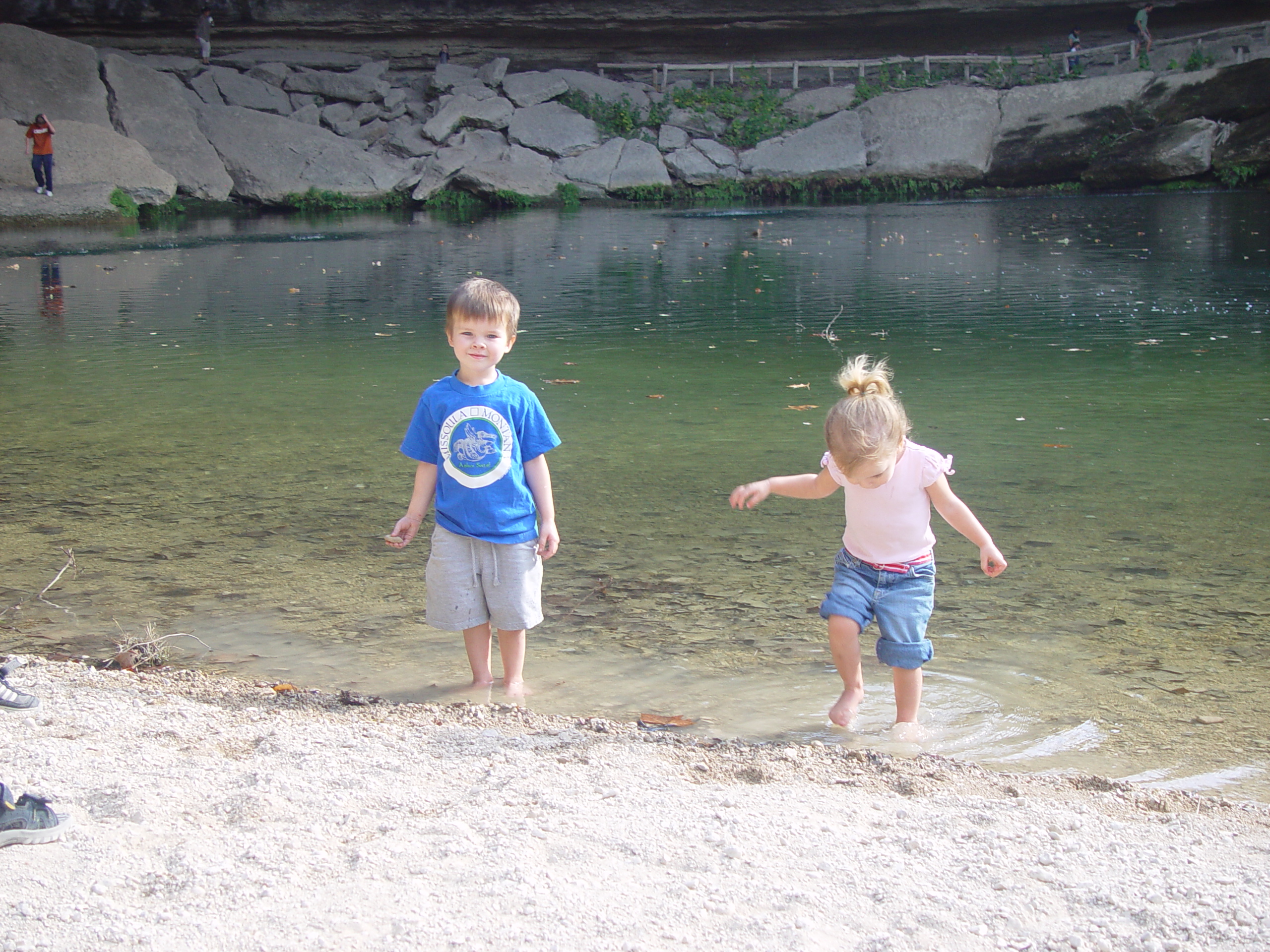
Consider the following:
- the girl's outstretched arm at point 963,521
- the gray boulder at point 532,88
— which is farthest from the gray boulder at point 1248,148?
the girl's outstretched arm at point 963,521

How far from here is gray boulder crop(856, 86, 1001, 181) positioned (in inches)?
1134

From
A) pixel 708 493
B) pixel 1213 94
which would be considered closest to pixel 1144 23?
pixel 1213 94

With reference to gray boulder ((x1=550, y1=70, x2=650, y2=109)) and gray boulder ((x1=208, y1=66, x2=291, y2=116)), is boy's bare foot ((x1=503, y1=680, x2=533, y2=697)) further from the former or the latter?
gray boulder ((x1=550, y1=70, x2=650, y2=109))

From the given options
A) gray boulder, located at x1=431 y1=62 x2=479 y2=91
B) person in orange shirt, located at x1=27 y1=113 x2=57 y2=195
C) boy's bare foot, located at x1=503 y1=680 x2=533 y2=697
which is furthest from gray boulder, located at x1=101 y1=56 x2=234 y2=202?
boy's bare foot, located at x1=503 y1=680 x2=533 y2=697

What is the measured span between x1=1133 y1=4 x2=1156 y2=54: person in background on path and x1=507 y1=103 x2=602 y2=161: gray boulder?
50.6 ft

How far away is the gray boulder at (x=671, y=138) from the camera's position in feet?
101

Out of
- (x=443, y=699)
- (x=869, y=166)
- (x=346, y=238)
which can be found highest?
(x=869, y=166)

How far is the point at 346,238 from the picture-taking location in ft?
62.7

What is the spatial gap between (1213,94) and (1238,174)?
2.23 metres

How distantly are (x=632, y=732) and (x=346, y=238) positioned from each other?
1733 centimetres

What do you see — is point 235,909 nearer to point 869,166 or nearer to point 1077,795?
point 1077,795

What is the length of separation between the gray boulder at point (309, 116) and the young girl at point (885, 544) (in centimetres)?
2947

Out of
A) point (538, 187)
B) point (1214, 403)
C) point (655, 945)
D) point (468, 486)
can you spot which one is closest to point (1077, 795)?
point (655, 945)

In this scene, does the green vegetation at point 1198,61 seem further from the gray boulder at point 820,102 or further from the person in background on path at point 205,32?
the person in background on path at point 205,32
